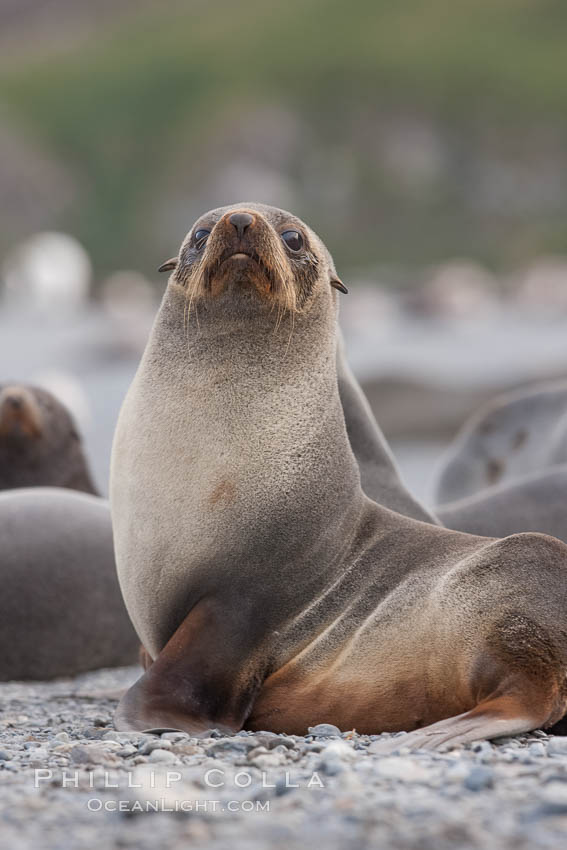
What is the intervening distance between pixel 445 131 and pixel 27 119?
17583 mm

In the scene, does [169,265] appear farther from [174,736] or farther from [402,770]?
[402,770]

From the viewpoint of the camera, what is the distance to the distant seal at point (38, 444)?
7.68 meters

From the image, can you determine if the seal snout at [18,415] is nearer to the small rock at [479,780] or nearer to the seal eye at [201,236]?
the seal eye at [201,236]

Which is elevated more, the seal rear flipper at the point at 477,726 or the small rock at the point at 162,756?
the small rock at the point at 162,756

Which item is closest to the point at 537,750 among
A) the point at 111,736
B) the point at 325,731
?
the point at 325,731

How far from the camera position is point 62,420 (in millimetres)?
8016

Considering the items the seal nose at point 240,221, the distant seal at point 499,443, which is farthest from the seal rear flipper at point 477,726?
the distant seal at point 499,443

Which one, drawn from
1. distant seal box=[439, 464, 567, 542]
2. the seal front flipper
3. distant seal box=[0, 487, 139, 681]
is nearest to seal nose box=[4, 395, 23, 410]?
distant seal box=[0, 487, 139, 681]

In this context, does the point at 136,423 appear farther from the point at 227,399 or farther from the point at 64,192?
the point at 64,192

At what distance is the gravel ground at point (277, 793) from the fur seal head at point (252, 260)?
58.4 inches

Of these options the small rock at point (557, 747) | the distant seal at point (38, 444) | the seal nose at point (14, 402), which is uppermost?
the seal nose at point (14, 402)

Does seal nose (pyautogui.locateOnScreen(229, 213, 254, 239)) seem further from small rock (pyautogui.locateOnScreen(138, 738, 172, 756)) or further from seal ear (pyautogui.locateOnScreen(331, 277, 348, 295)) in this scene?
small rock (pyautogui.locateOnScreen(138, 738, 172, 756))

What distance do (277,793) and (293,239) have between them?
7.55 ft

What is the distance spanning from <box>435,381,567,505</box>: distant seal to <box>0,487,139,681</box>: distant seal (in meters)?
3.26
